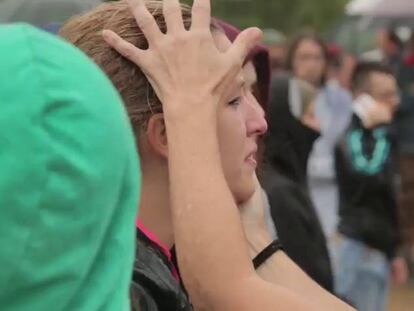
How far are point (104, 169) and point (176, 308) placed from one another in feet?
1.70

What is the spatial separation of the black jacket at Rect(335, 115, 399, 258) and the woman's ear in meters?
4.26

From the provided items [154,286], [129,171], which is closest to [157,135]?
[154,286]

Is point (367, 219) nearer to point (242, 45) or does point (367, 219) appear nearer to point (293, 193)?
point (293, 193)

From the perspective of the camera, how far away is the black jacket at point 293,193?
347cm

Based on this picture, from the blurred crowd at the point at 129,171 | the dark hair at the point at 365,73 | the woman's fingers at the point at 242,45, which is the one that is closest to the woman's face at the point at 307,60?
the dark hair at the point at 365,73

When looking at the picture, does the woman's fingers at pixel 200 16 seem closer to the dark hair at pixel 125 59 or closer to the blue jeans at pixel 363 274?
the dark hair at pixel 125 59

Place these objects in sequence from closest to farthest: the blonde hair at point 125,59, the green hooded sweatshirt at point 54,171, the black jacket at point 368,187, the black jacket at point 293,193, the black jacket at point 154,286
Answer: the green hooded sweatshirt at point 54,171, the black jacket at point 154,286, the blonde hair at point 125,59, the black jacket at point 293,193, the black jacket at point 368,187

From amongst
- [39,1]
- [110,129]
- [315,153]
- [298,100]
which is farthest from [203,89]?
[315,153]

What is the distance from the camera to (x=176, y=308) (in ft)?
5.02

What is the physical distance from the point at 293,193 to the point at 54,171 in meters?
2.68

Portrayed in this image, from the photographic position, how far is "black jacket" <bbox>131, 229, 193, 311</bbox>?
1450 mm

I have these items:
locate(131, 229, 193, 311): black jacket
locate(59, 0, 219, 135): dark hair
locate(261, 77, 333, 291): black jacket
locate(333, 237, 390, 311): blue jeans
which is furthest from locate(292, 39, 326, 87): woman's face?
locate(131, 229, 193, 311): black jacket

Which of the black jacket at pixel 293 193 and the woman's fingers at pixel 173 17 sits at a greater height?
the woman's fingers at pixel 173 17

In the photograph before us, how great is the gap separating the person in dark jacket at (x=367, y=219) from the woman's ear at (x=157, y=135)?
13.4 ft
